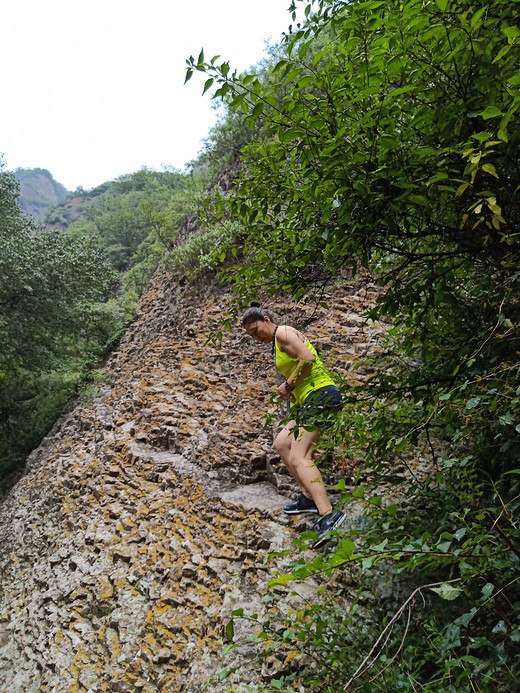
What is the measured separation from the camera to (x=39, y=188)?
3701 inches

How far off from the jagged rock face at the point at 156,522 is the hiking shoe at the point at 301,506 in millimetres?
89

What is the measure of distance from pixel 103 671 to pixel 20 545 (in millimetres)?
3159

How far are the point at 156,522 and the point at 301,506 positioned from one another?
1665 mm

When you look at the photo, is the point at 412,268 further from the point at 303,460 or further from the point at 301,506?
the point at 301,506

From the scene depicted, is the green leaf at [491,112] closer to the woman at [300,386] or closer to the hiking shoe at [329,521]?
the woman at [300,386]

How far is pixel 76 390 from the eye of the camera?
886 cm

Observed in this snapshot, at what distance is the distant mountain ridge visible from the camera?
83312 mm

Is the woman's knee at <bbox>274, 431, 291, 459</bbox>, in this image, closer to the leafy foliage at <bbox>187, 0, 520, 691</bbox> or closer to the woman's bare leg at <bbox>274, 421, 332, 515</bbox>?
the woman's bare leg at <bbox>274, 421, 332, 515</bbox>

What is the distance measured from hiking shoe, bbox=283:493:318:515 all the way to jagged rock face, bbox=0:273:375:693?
0.09m

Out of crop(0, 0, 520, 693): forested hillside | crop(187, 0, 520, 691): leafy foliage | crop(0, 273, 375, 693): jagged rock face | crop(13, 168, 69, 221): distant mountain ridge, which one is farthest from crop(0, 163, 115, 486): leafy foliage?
crop(13, 168, 69, 221): distant mountain ridge

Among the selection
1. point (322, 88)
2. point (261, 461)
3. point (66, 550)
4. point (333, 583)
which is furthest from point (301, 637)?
point (66, 550)

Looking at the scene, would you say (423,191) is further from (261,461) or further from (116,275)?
(116,275)

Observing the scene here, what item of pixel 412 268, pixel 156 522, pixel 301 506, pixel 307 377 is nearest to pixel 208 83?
pixel 412 268

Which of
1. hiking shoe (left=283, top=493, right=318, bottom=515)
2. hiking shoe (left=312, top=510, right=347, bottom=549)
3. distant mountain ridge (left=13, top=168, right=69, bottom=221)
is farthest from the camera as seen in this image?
distant mountain ridge (left=13, top=168, right=69, bottom=221)
